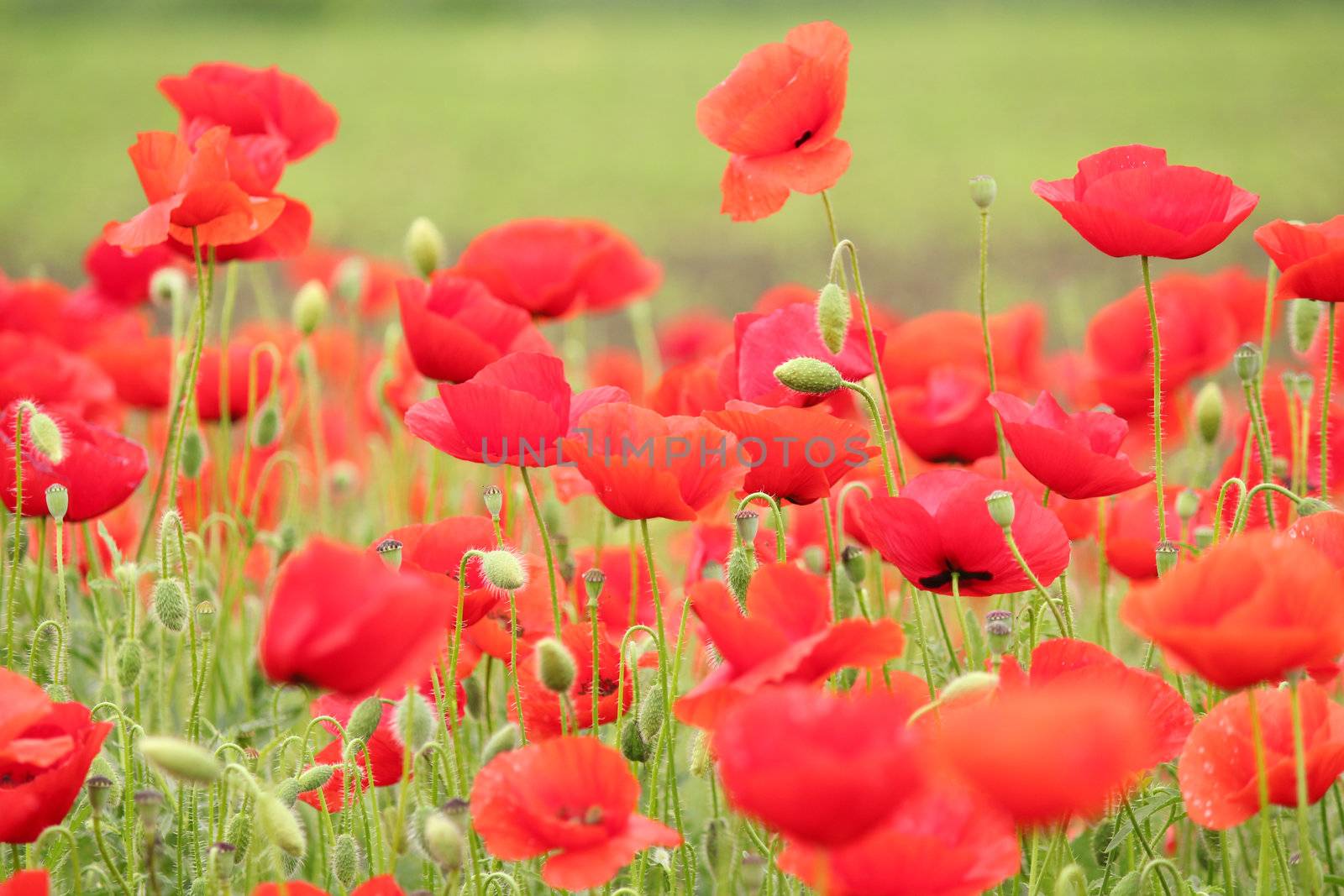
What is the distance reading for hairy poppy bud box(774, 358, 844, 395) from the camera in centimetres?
112

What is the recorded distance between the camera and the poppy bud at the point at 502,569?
105cm

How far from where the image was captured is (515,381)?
1148 millimetres

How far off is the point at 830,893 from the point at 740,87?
32.1 inches

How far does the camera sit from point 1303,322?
1.50 meters

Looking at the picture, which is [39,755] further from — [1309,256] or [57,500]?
[1309,256]

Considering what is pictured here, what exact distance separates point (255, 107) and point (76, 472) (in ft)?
1.50

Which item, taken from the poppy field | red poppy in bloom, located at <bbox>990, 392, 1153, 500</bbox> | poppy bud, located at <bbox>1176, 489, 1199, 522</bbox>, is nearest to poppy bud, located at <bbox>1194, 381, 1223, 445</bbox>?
the poppy field

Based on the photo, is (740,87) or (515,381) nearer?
(515,381)

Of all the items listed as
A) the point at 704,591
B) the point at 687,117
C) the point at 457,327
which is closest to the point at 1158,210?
the point at 704,591

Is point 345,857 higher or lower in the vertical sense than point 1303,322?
lower

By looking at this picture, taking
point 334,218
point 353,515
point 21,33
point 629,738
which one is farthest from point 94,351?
point 21,33

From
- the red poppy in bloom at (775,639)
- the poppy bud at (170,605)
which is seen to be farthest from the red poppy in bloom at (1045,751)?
the poppy bud at (170,605)

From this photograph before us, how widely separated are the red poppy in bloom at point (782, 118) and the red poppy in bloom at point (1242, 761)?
1.86 feet

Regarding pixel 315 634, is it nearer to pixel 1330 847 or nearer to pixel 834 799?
pixel 834 799
